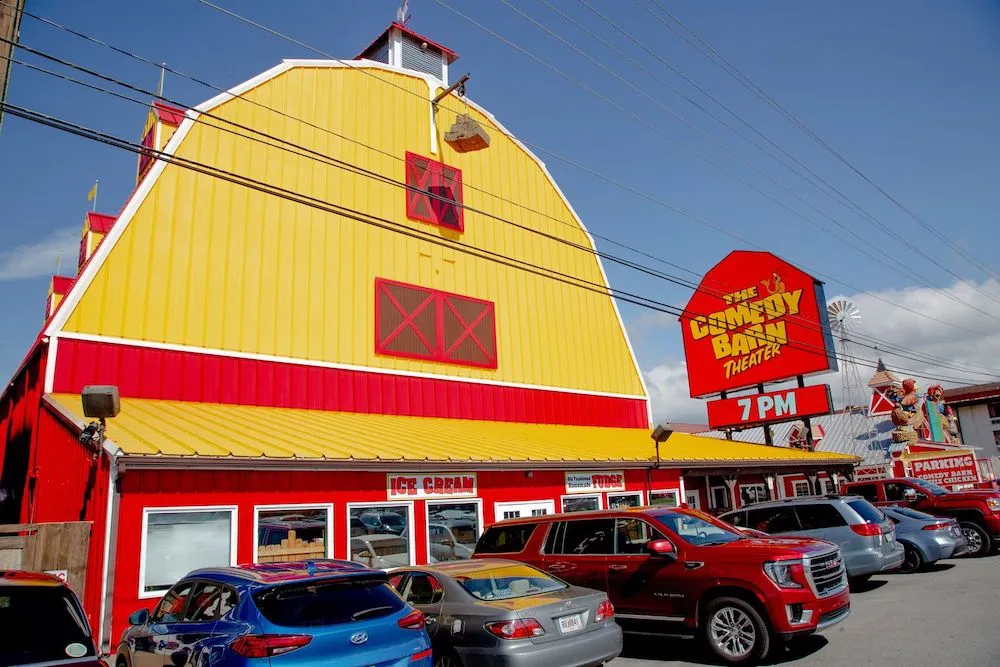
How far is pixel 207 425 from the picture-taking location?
11727mm

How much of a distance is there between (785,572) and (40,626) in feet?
24.1

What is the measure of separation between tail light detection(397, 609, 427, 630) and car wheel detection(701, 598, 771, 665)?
13.5ft

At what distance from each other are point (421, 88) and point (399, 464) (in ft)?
40.7

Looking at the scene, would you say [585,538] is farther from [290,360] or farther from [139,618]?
[290,360]

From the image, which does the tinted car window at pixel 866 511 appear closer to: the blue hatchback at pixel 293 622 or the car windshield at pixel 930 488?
the car windshield at pixel 930 488

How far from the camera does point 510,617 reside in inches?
253

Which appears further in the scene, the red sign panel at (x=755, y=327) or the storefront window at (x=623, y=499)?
the red sign panel at (x=755, y=327)

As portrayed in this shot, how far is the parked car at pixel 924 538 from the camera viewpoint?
14.6 metres

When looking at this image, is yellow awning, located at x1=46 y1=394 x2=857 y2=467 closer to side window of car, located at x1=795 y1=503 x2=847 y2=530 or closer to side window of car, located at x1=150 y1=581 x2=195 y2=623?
side window of car, located at x1=150 y1=581 x2=195 y2=623

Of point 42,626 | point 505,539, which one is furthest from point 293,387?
point 42,626

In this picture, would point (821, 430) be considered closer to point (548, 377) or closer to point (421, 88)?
point (548, 377)

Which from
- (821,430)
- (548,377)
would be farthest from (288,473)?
(821,430)

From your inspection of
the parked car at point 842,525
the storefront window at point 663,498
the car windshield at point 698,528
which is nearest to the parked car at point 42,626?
the car windshield at point 698,528

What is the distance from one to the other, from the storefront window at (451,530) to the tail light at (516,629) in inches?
271
